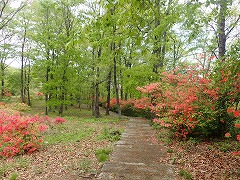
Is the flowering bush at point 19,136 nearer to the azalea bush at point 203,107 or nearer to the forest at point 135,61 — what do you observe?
the forest at point 135,61

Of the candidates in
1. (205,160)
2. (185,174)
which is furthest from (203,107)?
(185,174)

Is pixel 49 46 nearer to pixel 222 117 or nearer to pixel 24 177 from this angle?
pixel 24 177

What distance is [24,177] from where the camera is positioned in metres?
4.77

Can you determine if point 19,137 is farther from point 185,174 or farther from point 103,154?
point 185,174

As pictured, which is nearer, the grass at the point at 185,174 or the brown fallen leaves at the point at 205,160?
the grass at the point at 185,174

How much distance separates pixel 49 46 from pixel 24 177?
1398cm

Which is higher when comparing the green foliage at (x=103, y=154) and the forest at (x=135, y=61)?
the forest at (x=135, y=61)

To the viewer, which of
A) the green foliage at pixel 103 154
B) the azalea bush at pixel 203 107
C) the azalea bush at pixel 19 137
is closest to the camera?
the green foliage at pixel 103 154

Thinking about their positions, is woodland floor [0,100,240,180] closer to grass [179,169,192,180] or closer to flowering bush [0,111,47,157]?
grass [179,169,192,180]

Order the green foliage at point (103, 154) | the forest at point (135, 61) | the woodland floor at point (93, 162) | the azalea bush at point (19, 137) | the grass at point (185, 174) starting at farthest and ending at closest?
the azalea bush at point (19, 137)
the green foliage at point (103, 154)
the woodland floor at point (93, 162)
the grass at point (185, 174)
the forest at point (135, 61)

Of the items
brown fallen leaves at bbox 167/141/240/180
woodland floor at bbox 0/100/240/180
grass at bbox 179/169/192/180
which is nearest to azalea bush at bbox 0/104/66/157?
woodland floor at bbox 0/100/240/180

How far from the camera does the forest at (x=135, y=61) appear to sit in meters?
3.62

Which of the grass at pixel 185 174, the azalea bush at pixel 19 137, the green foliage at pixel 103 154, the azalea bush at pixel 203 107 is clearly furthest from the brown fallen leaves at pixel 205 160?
the azalea bush at pixel 19 137

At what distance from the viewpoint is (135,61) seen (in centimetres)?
1964
